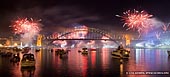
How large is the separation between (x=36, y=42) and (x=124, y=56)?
112 m

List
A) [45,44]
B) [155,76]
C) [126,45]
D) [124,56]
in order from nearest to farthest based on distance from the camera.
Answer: [155,76]
[124,56]
[126,45]
[45,44]

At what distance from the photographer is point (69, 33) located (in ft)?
644

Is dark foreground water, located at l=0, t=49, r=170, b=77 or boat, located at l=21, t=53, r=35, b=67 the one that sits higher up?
boat, located at l=21, t=53, r=35, b=67

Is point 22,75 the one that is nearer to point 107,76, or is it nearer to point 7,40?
point 107,76

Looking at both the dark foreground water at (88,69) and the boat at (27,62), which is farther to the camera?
the boat at (27,62)

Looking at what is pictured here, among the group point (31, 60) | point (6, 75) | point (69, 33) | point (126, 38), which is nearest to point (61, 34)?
point (69, 33)

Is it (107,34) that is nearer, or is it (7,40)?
(7,40)

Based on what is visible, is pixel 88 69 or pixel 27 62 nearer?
pixel 88 69

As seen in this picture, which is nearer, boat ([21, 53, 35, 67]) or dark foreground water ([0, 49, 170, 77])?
dark foreground water ([0, 49, 170, 77])

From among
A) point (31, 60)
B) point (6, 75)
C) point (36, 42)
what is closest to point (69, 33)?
point (36, 42)

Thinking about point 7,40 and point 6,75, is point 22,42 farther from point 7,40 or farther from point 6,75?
point 6,75

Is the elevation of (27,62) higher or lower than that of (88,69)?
higher

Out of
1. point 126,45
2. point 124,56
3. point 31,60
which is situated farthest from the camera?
point 126,45

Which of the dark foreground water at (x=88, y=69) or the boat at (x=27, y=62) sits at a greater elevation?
the boat at (x=27, y=62)
